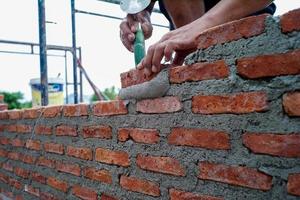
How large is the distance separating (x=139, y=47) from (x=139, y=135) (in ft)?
1.36

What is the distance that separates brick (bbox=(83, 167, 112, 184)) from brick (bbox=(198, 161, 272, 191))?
59 cm

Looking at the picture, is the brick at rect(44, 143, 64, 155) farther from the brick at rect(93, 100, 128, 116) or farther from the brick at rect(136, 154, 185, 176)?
the brick at rect(136, 154, 185, 176)

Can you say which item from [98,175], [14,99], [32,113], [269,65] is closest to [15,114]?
[32,113]

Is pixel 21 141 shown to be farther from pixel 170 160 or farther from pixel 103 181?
pixel 170 160

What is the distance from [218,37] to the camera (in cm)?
108

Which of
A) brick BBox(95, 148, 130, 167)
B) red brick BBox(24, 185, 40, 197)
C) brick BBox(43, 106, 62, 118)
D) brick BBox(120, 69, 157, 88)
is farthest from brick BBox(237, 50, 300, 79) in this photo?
red brick BBox(24, 185, 40, 197)

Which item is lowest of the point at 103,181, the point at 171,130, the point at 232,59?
the point at 103,181

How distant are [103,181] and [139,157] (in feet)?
1.06

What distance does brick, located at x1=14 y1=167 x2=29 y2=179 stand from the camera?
7.92 feet

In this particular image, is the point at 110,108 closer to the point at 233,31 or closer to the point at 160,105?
the point at 160,105

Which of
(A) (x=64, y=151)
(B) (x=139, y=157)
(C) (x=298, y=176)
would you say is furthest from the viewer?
(A) (x=64, y=151)

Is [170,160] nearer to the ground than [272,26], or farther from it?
Result: nearer to the ground

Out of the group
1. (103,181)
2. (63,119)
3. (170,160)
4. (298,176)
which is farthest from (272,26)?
(63,119)

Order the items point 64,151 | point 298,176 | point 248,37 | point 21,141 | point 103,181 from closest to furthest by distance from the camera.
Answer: point 298,176, point 248,37, point 103,181, point 64,151, point 21,141
